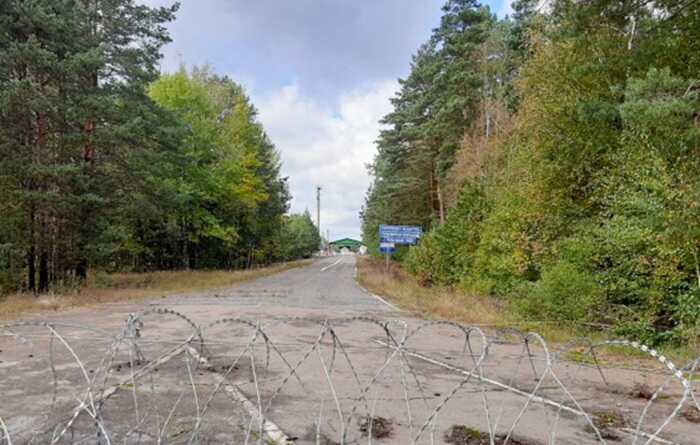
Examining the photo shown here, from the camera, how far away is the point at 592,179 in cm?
1249

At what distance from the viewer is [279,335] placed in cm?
928

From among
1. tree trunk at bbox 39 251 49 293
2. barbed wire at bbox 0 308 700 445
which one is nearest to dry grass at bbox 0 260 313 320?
tree trunk at bbox 39 251 49 293

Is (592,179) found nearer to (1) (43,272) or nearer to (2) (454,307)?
(2) (454,307)

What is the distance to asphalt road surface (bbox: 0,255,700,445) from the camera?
12.7 feet

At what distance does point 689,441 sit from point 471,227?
1424 centimetres

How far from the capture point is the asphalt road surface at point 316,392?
3.88 meters

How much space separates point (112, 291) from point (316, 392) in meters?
14.9

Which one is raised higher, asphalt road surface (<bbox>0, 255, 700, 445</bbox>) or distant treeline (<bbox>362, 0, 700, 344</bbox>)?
distant treeline (<bbox>362, 0, 700, 344</bbox>)

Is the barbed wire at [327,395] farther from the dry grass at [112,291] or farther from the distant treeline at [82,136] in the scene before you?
the distant treeline at [82,136]

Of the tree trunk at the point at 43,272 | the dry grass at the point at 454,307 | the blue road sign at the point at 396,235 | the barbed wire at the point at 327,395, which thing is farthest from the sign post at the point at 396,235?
the barbed wire at the point at 327,395

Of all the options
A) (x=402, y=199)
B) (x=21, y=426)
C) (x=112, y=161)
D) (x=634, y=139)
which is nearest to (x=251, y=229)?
(x=402, y=199)

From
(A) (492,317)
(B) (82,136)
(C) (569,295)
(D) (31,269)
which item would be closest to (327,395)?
(C) (569,295)

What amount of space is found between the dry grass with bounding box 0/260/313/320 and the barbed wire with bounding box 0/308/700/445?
15.5ft

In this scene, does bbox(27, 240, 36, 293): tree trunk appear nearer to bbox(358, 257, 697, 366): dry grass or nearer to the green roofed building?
bbox(358, 257, 697, 366): dry grass
